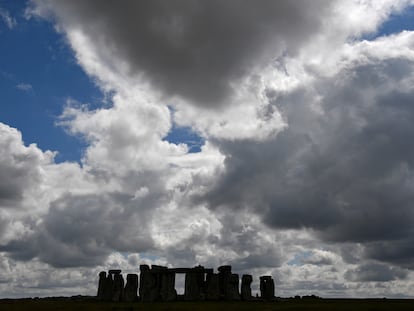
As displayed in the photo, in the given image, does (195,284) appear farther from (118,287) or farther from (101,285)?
(101,285)

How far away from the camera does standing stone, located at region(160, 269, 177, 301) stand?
47250 mm

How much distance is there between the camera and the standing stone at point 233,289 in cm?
4693

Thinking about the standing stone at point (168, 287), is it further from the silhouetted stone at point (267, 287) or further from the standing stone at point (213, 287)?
the silhouetted stone at point (267, 287)

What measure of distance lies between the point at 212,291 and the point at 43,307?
14.3 m

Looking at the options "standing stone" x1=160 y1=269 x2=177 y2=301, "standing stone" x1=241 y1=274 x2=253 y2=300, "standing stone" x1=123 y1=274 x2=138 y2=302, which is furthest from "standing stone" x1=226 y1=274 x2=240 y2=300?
"standing stone" x1=123 y1=274 x2=138 y2=302

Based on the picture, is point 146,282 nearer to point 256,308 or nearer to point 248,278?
point 248,278

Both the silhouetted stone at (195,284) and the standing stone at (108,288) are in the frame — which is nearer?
the silhouetted stone at (195,284)

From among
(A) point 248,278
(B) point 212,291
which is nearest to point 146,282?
(B) point 212,291

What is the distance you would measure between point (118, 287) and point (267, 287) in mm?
13600

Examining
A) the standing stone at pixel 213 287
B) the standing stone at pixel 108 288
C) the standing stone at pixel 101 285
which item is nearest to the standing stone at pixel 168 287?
the standing stone at pixel 213 287

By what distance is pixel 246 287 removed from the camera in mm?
47844

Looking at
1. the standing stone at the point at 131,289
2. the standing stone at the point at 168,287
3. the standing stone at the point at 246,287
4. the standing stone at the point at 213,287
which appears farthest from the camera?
the standing stone at the point at 131,289

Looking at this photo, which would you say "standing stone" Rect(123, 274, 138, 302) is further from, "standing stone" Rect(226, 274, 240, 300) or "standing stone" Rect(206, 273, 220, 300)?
"standing stone" Rect(226, 274, 240, 300)

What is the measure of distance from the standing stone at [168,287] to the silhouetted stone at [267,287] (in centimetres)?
796
